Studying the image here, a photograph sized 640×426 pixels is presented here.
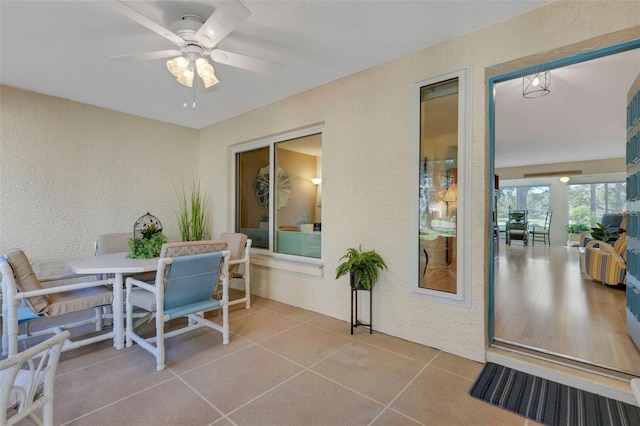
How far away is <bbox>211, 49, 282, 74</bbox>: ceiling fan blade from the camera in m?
1.94

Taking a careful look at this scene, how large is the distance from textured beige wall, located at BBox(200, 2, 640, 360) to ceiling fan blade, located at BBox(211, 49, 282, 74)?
3.62ft

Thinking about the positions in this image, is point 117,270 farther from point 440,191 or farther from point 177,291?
point 440,191

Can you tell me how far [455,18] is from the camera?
201 cm

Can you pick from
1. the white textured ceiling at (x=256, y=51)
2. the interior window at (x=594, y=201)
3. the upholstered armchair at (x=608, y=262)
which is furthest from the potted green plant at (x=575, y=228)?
the white textured ceiling at (x=256, y=51)

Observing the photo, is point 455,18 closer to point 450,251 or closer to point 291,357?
point 450,251

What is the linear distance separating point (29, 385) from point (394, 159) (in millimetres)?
2639

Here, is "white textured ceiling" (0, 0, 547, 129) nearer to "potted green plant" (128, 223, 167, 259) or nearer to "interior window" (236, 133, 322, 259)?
"interior window" (236, 133, 322, 259)

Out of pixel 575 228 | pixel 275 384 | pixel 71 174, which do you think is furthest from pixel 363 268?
pixel 575 228

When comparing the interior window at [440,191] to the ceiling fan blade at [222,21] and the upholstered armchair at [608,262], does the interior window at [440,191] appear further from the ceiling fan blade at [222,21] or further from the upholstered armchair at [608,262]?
the upholstered armchair at [608,262]

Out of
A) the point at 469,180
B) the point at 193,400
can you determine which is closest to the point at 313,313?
the point at 193,400

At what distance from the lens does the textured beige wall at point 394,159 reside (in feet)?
6.32

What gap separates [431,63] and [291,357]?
8.96ft

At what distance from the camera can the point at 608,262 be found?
3994 mm

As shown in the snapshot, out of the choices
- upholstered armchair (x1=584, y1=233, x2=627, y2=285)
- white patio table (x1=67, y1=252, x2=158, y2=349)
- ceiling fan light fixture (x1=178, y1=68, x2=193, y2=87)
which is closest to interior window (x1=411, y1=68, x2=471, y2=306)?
ceiling fan light fixture (x1=178, y1=68, x2=193, y2=87)
